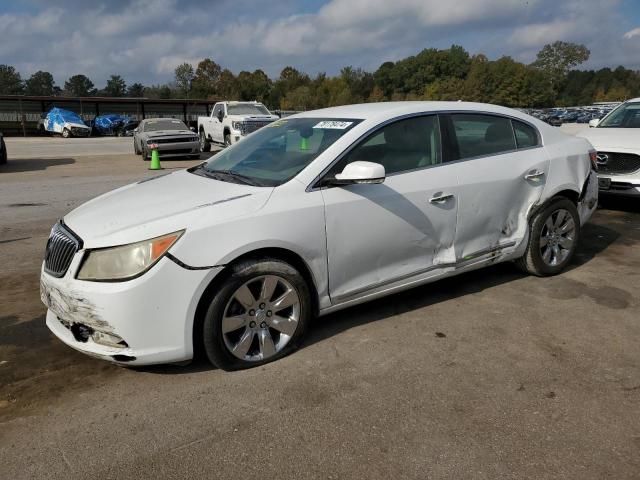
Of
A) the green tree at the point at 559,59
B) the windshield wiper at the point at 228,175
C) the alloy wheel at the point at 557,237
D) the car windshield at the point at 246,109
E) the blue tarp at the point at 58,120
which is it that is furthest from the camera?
the green tree at the point at 559,59

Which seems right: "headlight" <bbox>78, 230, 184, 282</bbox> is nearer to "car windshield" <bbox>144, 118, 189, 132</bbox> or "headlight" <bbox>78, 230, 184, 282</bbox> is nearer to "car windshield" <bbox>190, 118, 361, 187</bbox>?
"car windshield" <bbox>190, 118, 361, 187</bbox>

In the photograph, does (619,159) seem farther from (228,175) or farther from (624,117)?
(228,175)

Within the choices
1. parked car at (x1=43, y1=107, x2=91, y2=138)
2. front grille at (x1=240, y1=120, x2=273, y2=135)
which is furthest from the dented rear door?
parked car at (x1=43, y1=107, x2=91, y2=138)

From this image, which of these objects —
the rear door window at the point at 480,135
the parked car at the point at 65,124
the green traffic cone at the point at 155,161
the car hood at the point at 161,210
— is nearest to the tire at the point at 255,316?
the car hood at the point at 161,210

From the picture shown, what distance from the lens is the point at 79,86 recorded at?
12962 centimetres

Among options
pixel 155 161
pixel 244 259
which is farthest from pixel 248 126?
pixel 244 259

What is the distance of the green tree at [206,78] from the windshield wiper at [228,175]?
283 feet

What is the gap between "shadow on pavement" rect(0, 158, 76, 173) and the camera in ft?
54.7

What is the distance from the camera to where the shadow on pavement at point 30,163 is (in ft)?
54.7

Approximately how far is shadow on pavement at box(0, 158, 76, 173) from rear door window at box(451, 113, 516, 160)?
51.1 ft

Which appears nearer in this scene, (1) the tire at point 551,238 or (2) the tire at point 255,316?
(2) the tire at point 255,316

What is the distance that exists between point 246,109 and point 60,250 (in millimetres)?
17578

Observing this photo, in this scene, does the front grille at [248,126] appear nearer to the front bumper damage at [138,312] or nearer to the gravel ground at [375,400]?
the gravel ground at [375,400]

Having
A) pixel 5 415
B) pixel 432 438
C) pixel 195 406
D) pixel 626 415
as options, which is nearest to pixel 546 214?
pixel 626 415
